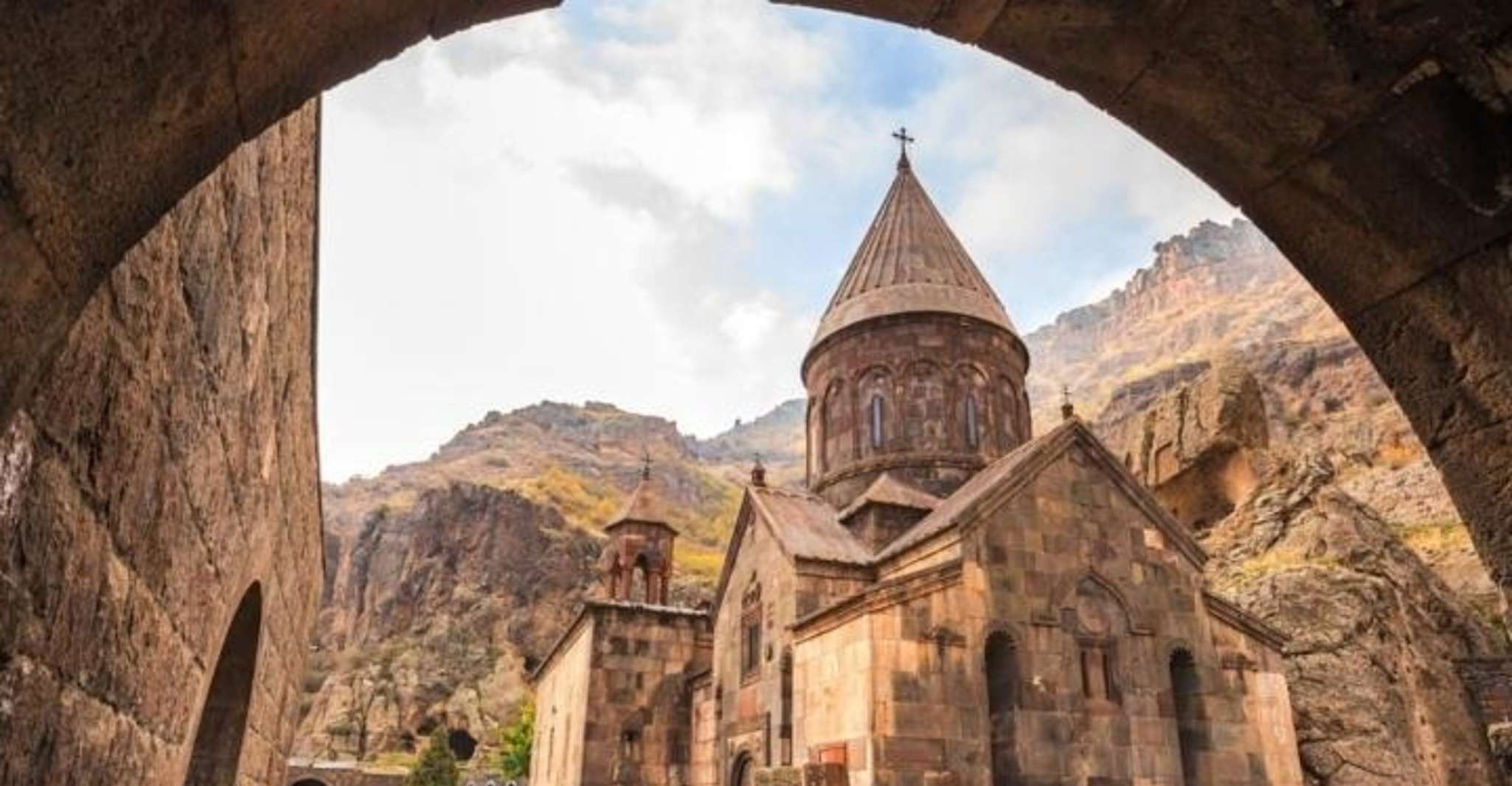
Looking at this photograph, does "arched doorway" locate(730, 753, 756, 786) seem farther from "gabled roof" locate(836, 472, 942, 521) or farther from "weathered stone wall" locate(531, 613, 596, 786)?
"gabled roof" locate(836, 472, 942, 521)

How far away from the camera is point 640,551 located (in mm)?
18641

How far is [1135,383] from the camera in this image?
6275 cm

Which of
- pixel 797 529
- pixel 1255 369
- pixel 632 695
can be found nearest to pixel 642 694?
pixel 632 695

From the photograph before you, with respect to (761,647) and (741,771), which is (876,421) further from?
(741,771)

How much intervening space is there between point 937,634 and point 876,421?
7.65 metres

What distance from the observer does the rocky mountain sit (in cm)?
1526

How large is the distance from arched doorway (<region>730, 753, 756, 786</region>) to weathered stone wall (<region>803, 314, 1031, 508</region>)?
5.43 meters

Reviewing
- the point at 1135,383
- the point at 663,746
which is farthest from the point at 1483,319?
the point at 1135,383

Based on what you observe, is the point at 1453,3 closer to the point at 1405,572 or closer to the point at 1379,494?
the point at 1405,572

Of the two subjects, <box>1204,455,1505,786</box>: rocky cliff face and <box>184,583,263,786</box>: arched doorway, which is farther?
<box>1204,455,1505,786</box>: rocky cliff face

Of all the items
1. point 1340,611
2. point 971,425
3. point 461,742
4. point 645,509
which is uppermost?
point 971,425

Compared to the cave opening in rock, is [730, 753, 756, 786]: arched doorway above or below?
below

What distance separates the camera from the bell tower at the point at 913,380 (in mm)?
17234

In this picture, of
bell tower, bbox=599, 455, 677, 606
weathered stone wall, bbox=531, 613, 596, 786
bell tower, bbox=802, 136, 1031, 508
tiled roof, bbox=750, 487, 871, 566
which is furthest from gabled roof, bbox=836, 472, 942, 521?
weathered stone wall, bbox=531, 613, 596, 786
